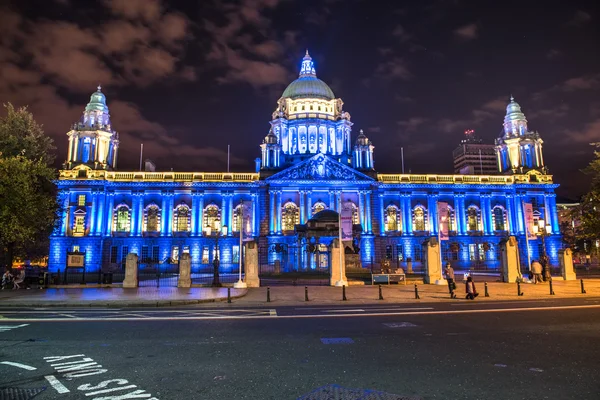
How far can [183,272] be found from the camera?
Result: 2908 centimetres

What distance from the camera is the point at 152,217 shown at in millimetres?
64688

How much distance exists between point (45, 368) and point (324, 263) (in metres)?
50.9

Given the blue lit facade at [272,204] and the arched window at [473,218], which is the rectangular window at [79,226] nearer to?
the blue lit facade at [272,204]

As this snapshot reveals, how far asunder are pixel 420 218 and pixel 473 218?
9471 millimetres

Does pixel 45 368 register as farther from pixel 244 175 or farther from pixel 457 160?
pixel 457 160

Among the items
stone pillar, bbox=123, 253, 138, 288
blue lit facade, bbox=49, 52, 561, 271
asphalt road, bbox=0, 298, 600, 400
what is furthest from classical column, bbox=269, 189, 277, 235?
asphalt road, bbox=0, 298, 600, 400

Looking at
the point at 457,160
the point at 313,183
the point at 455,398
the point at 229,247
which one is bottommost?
the point at 455,398

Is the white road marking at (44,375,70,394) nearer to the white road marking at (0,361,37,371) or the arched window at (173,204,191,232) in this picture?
the white road marking at (0,361,37,371)

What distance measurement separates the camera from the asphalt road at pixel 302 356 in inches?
274

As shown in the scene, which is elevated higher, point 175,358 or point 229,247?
point 229,247

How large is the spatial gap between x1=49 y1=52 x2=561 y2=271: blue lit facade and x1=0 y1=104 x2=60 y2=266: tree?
21387mm

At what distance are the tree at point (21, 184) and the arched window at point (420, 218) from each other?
5147 centimetres

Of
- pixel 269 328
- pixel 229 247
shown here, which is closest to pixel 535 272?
pixel 269 328

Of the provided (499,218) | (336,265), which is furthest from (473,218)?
(336,265)
